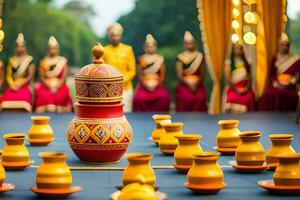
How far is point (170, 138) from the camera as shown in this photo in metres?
6.70

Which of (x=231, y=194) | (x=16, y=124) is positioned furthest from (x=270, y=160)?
(x=16, y=124)

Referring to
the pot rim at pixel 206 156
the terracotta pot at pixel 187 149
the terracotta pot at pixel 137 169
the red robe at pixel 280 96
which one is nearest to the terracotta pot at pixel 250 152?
the terracotta pot at pixel 187 149

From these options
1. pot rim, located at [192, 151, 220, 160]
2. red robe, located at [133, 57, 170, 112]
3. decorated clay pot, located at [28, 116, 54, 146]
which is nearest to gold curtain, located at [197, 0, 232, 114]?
red robe, located at [133, 57, 170, 112]

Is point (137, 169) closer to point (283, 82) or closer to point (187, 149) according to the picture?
point (187, 149)

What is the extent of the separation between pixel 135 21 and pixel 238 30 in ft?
8.19

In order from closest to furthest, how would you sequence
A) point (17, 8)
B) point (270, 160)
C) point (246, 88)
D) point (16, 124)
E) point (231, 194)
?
point (231, 194)
point (270, 160)
point (16, 124)
point (246, 88)
point (17, 8)

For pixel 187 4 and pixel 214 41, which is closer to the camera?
pixel 214 41

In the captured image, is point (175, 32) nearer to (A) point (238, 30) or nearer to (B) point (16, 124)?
(A) point (238, 30)

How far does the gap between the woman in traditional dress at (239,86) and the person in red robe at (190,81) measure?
0.31 m

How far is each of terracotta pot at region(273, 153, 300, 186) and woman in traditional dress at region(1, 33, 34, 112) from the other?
253 inches

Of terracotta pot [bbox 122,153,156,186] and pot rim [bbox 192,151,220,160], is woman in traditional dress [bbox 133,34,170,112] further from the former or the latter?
terracotta pot [bbox 122,153,156,186]

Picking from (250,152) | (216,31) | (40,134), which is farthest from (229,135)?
(216,31)

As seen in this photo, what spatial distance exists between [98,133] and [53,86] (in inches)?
198

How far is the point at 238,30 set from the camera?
11641mm
